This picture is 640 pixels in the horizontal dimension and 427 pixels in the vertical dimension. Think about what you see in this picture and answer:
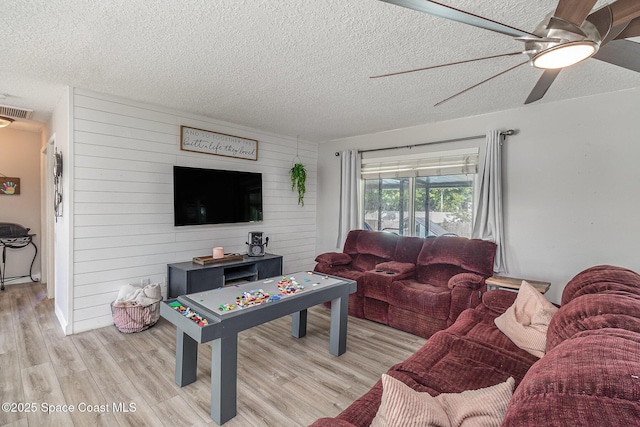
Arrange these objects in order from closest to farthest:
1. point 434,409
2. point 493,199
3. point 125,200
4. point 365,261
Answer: point 434,409 < point 125,200 < point 493,199 < point 365,261

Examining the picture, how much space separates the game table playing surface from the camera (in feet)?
6.17

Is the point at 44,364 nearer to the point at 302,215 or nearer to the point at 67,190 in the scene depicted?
the point at 67,190

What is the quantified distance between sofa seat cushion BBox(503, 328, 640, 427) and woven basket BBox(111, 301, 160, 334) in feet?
10.9

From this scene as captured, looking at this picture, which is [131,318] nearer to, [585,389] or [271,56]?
[271,56]

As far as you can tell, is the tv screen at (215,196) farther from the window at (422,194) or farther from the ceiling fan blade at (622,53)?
the ceiling fan blade at (622,53)

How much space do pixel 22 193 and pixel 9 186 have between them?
0.17 m

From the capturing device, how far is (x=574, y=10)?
49.2 inches

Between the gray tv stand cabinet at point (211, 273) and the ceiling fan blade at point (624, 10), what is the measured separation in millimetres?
3679

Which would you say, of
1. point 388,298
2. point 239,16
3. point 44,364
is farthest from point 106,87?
point 388,298

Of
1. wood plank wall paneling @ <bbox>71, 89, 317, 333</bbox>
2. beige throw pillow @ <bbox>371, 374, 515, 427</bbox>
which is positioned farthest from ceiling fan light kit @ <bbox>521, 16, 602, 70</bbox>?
wood plank wall paneling @ <bbox>71, 89, 317, 333</bbox>

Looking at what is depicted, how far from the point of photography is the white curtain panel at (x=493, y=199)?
137 inches

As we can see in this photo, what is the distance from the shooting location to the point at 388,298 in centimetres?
337

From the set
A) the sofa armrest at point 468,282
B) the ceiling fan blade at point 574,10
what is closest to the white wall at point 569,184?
the sofa armrest at point 468,282

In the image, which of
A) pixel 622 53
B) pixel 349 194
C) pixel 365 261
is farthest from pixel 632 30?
pixel 349 194
